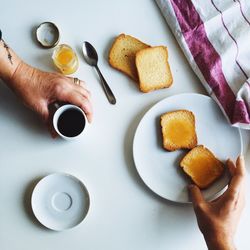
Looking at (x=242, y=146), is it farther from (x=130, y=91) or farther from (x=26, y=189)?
(x=26, y=189)

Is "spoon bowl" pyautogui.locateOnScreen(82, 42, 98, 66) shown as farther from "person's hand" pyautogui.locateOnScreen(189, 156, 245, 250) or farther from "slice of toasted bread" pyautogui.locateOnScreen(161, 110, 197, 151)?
"person's hand" pyautogui.locateOnScreen(189, 156, 245, 250)

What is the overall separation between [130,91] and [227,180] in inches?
13.8

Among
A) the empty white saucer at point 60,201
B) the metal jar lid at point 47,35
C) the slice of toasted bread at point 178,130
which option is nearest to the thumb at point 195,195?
the slice of toasted bread at point 178,130

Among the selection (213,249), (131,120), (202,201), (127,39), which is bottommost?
(213,249)

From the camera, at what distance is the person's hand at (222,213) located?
1.08 metres

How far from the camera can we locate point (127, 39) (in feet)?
4.03

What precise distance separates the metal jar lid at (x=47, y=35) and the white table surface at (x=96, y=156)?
0.02 m

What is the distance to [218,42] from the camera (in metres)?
1.22

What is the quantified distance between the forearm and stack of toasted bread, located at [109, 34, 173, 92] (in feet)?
0.84

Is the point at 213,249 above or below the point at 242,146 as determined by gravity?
below

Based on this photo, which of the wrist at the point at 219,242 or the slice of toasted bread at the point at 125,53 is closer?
the wrist at the point at 219,242

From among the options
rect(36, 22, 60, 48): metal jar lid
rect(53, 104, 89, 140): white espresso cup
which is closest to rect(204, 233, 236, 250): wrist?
rect(53, 104, 89, 140): white espresso cup

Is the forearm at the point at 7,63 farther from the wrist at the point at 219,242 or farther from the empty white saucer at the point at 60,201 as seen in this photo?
the wrist at the point at 219,242

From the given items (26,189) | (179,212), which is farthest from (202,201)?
(26,189)
